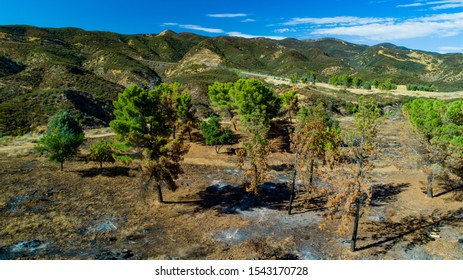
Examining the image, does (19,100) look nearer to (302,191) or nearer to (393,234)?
(302,191)

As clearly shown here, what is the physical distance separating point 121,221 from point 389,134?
153 ft

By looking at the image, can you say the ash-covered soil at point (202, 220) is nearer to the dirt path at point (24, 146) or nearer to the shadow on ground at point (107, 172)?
the shadow on ground at point (107, 172)

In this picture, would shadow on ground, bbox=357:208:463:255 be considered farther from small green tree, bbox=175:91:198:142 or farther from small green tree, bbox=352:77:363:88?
small green tree, bbox=352:77:363:88

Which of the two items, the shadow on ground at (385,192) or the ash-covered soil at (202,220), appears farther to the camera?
the shadow on ground at (385,192)

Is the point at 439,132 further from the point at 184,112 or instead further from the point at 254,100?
the point at 184,112

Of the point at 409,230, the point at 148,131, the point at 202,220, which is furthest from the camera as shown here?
the point at 148,131

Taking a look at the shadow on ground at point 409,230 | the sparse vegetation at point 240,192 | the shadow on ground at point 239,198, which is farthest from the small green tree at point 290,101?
the shadow on ground at point 409,230

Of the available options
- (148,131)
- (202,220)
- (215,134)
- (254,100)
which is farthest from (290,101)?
(202,220)

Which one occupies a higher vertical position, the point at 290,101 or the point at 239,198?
the point at 290,101

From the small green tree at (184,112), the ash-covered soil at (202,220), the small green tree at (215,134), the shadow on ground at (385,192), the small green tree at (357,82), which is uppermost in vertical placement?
the small green tree at (357,82)

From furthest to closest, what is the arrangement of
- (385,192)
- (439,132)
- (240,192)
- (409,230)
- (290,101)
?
(290,101), (240,192), (385,192), (439,132), (409,230)

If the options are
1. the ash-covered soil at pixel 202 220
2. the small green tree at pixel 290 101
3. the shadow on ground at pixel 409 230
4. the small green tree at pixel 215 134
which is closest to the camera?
the ash-covered soil at pixel 202 220

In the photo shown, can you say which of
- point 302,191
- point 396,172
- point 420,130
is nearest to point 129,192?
point 302,191

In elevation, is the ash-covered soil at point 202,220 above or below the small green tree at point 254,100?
below
